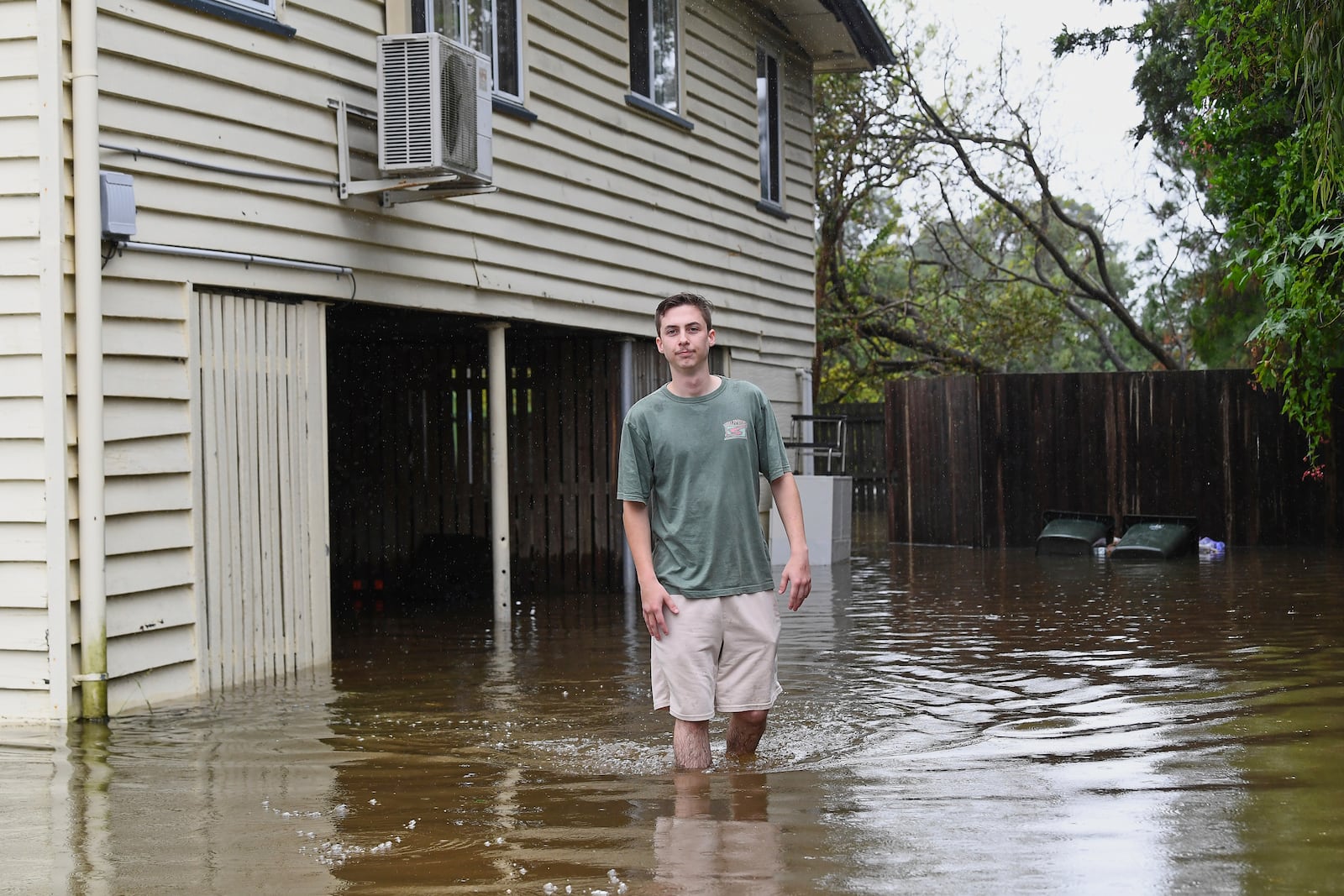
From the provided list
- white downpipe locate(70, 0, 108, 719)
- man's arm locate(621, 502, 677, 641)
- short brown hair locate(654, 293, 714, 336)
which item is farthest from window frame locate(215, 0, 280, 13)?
man's arm locate(621, 502, 677, 641)

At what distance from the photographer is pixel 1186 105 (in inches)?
809

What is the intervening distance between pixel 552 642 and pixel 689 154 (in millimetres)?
5641

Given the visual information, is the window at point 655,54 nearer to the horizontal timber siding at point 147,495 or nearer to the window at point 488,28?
the window at point 488,28

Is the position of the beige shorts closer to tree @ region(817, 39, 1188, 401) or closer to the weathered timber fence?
the weathered timber fence

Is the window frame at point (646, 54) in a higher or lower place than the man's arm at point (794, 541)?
higher

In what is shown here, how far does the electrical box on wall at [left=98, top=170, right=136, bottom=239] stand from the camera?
7.14 m

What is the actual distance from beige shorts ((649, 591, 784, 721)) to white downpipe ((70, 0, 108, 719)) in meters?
3.01

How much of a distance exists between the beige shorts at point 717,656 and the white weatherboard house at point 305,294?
10.3 ft

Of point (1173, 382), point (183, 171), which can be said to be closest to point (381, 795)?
point (183, 171)

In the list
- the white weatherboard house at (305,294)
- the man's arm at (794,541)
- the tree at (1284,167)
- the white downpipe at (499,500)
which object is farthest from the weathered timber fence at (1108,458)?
the man's arm at (794,541)

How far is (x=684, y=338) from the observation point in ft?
17.7

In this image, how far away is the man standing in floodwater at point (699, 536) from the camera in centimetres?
541

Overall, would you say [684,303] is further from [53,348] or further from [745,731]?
[53,348]

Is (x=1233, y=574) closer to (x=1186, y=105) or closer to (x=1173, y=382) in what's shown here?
(x=1173, y=382)
